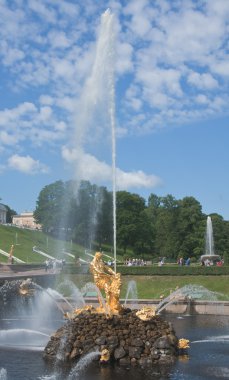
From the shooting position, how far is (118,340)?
16.7 m

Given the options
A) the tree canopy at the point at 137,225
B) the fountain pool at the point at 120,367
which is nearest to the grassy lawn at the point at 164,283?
the fountain pool at the point at 120,367

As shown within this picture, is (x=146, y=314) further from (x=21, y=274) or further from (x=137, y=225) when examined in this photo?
(x=137, y=225)

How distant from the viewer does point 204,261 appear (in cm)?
4872

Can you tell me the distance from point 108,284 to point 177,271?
68.2 feet

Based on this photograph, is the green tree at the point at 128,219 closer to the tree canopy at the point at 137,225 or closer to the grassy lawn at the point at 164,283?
the tree canopy at the point at 137,225

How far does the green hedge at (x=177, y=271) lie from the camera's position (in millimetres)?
37562

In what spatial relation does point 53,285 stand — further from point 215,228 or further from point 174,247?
point 215,228

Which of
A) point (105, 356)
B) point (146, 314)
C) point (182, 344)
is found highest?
point (146, 314)

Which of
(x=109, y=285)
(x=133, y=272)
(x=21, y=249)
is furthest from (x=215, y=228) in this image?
(x=109, y=285)

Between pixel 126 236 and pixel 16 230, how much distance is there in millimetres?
18226

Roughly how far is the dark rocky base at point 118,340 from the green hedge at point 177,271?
68.0 ft

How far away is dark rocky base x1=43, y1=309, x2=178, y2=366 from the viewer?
1634 cm

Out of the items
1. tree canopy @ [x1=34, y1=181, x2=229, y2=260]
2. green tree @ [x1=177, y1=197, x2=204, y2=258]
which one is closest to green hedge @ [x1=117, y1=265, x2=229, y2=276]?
tree canopy @ [x1=34, y1=181, x2=229, y2=260]

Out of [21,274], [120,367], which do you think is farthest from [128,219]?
[120,367]
